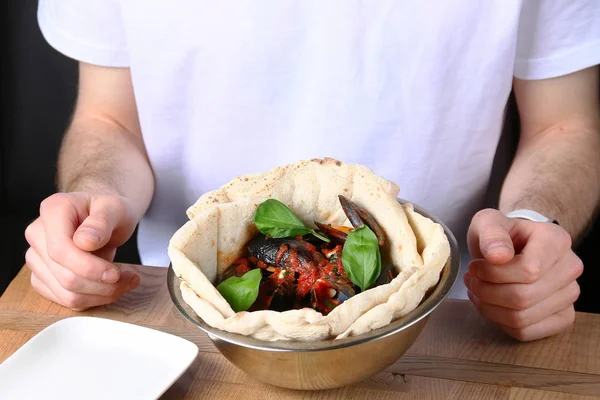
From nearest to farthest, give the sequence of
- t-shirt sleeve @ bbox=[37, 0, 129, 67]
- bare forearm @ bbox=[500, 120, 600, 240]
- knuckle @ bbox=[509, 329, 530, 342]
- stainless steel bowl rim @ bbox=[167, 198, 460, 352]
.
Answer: stainless steel bowl rim @ bbox=[167, 198, 460, 352] < knuckle @ bbox=[509, 329, 530, 342] < bare forearm @ bbox=[500, 120, 600, 240] < t-shirt sleeve @ bbox=[37, 0, 129, 67]

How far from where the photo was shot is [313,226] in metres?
0.97

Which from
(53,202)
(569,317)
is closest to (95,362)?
(53,202)

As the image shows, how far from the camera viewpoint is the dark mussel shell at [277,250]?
86 centimetres

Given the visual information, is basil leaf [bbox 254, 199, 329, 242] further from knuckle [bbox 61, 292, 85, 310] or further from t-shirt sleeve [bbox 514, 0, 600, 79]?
t-shirt sleeve [bbox 514, 0, 600, 79]

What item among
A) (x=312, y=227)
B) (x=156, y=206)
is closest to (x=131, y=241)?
(x=156, y=206)

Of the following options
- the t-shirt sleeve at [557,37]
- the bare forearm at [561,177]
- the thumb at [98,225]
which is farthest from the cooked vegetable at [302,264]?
the t-shirt sleeve at [557,37]

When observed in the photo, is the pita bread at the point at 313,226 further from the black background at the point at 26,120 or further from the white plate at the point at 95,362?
the black background at the point at 26,120

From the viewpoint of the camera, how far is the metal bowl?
29.4 inches

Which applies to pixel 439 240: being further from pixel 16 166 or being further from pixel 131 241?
pixel 16 166

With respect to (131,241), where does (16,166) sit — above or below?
above

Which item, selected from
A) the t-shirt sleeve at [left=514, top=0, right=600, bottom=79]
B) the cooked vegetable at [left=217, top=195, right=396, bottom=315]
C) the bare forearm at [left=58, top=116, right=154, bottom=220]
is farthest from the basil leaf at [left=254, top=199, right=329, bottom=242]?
the t-shirt sleeve at [left=514, top=0, right=600, bottom=79]

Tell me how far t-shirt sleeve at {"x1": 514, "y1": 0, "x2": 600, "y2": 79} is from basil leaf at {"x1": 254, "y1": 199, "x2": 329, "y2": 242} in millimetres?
759

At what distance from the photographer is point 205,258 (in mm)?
887

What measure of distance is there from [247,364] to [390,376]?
207mm
